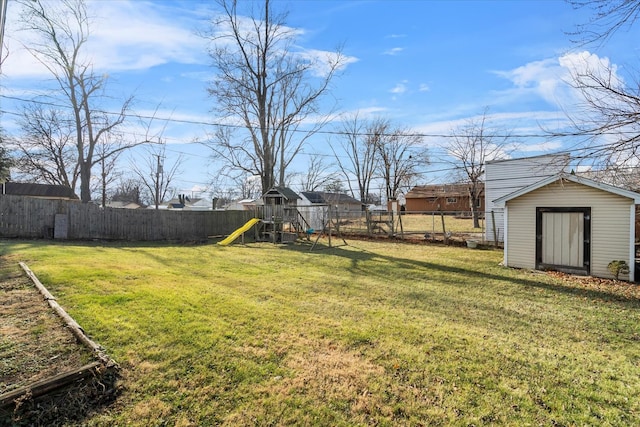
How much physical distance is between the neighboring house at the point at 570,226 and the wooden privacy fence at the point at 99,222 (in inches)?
538

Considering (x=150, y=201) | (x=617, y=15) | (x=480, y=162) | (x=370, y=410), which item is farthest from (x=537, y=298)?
(x=150, y=201)

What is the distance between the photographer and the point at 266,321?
420 centimetres

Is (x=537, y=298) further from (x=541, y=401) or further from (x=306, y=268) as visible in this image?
(x=306, y=268)

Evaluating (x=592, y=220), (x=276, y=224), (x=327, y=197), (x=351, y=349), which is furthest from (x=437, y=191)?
(x=351, y=349)

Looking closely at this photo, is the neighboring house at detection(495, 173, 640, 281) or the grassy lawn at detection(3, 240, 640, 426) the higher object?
the neighboring house at detection(495, 173, 640, 281)

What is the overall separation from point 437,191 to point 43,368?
38.8 m

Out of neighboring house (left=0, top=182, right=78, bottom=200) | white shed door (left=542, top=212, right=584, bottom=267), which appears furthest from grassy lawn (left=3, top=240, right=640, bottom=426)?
neighboring house (left=0, top=182, right=78, bottom=200)

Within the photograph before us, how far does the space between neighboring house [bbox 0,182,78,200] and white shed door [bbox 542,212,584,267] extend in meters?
35.4

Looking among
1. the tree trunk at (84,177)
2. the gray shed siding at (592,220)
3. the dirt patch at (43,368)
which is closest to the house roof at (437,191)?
the gray shed siding at (592,220)

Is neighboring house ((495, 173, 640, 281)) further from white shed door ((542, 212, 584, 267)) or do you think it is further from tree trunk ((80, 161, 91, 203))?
tree trunk ((80, 161, 91, 203))

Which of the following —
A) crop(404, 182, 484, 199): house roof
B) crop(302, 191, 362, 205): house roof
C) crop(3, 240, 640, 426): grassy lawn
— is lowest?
crop(3, 240, 640, 426): grassy lawn

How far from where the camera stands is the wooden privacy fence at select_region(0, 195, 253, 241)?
1160 centimetres

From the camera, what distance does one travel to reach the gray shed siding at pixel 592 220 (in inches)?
305

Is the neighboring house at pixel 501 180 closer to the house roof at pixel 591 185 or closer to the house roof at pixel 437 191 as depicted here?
the house roof at pixel 591 185
